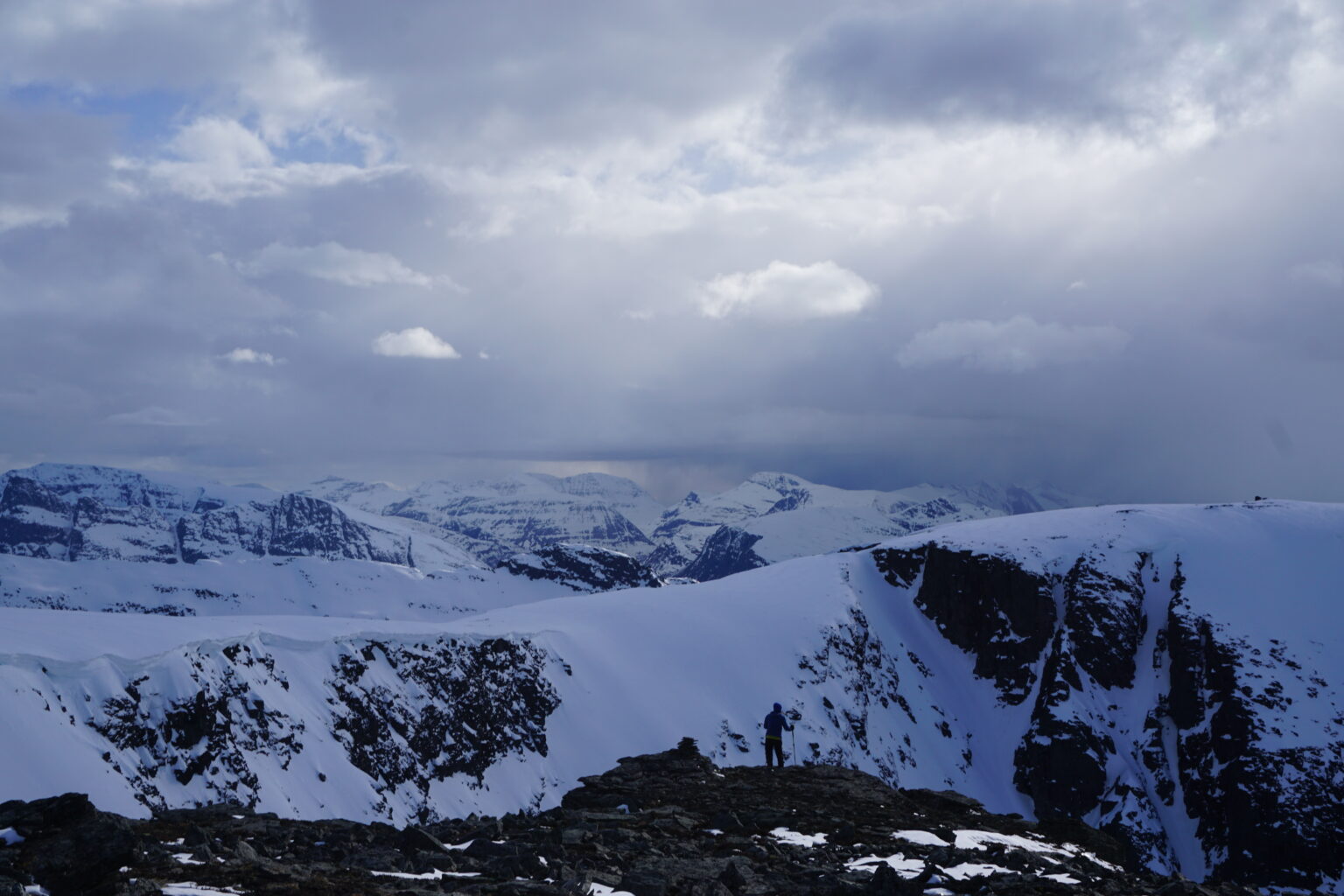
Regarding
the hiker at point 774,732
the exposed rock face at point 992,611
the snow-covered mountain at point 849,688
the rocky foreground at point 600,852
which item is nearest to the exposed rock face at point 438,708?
the snow-covered mountain at point 849,688

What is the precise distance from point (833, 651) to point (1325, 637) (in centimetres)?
Answer: 5385

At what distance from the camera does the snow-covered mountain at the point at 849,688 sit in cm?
5397

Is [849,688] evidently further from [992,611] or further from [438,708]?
[438,708]

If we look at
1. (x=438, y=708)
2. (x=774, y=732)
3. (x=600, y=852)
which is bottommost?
(x=438, y=708)

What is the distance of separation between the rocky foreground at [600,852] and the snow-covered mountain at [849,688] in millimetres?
32313

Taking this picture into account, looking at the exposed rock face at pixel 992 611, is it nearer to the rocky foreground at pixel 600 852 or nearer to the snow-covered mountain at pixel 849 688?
the snow-covered mountain at pixel 849 688

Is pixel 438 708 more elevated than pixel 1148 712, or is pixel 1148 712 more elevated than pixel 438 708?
pixel 438 708

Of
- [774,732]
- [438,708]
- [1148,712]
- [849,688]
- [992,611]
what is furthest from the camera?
[992,611]

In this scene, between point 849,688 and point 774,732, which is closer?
point 774,732

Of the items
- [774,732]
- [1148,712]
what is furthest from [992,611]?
[774,732]

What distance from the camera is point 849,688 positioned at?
104312 millimetres

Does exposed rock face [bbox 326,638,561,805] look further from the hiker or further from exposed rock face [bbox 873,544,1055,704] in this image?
exposed rock face [bbox 873,544,1055,704]

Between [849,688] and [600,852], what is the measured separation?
92.1 meters

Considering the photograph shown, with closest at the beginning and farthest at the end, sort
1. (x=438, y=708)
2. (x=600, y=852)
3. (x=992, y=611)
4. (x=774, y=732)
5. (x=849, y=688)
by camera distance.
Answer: (x=600, y=852) < (x=774, y=732) < (x=438, y=708) < (x=849, y=688) < (x=992, y=611)
